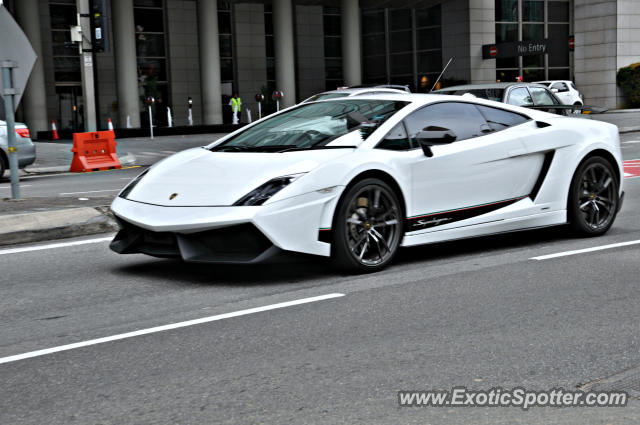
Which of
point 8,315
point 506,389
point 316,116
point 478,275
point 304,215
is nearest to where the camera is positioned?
point 506,389

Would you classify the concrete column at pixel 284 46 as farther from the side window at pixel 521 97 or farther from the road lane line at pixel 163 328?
the road lane line at pixel 163 328

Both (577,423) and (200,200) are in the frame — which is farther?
(200,200)

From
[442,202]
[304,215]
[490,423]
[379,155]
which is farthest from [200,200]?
[490,423]

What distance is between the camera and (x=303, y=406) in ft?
12.9

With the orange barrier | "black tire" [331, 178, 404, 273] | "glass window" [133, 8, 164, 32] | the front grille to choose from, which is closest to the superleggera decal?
"black tire" [331, 178, 404, 273]

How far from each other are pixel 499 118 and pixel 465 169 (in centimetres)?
75

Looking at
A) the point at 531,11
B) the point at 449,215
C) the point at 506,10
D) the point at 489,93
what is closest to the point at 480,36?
the point at 506,10

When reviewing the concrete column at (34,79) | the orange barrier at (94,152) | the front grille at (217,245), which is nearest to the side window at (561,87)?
the orange barrier at (94,152)

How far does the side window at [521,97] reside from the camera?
17203 millimetres

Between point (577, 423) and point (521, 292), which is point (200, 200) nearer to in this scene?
point (521, 292)

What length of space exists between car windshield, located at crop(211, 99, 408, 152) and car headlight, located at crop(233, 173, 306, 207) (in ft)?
1.70

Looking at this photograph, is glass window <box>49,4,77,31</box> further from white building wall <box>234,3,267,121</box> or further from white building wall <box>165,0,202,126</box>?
white building wall <box>234,3,267,121</box>

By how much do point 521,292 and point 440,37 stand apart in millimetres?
44693

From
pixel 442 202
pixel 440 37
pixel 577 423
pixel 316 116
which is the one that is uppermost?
pixel 440 37
